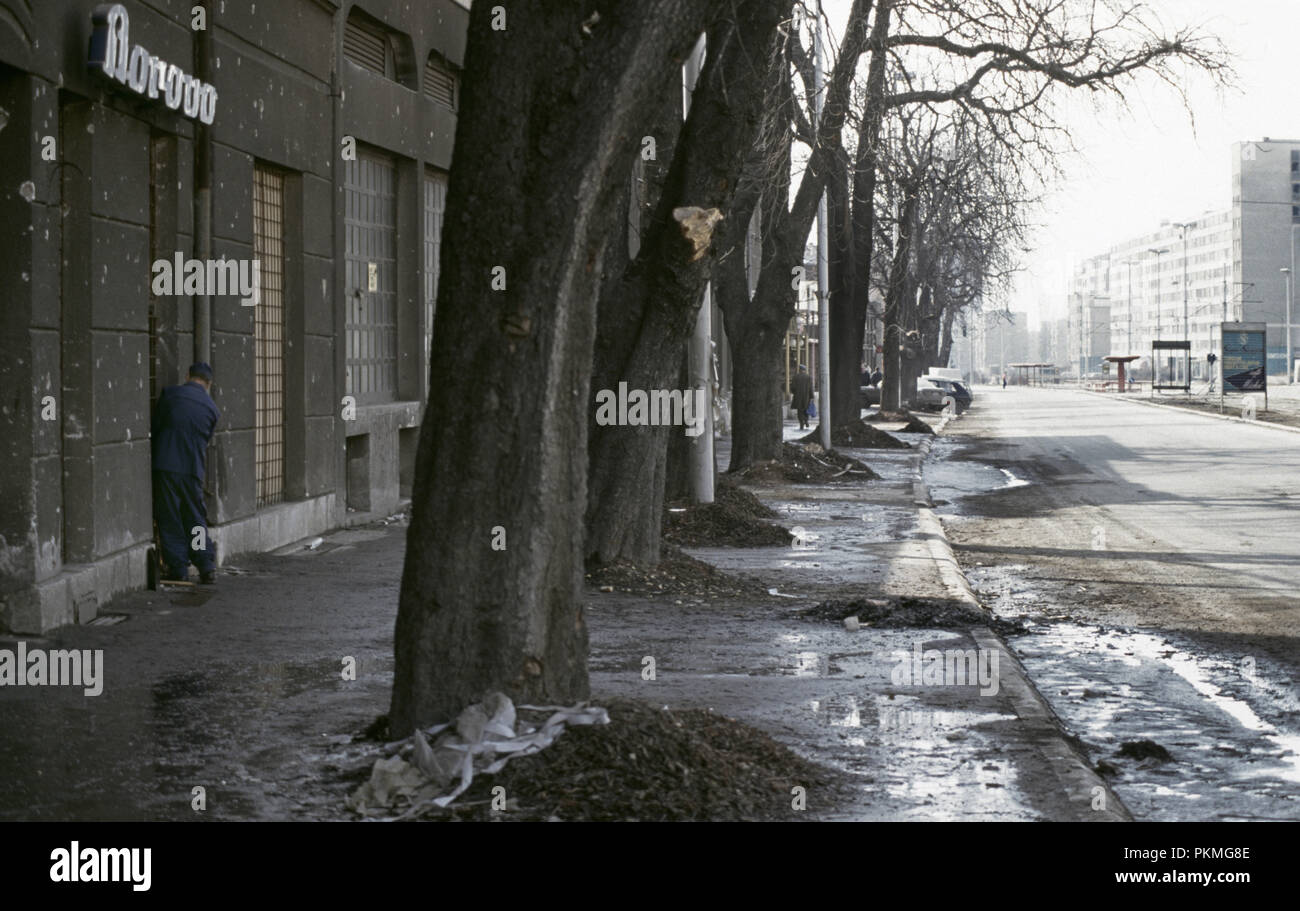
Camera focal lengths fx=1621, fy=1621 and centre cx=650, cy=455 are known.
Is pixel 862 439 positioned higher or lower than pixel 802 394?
lower

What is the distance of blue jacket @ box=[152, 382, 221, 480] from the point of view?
12.0 meters

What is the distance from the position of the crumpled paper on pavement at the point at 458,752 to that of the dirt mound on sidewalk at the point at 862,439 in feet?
88.0

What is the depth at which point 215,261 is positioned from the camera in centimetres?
1307

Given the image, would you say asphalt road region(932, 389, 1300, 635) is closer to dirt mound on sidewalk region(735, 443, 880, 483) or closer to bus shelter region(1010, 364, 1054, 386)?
dirt mound on sidewalk region(735, 443, 880, 483)

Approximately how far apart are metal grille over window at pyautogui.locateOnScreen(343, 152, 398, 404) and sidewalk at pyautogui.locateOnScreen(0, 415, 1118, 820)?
4.90 metres

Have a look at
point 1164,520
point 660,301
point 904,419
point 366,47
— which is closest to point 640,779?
point 660,301

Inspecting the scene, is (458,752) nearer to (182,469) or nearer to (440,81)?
(182,469)

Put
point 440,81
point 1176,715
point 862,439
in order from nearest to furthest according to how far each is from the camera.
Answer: point 1176,715, point 440,81, point 862,439

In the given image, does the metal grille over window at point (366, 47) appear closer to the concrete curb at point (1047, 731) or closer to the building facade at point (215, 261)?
the building facade at point (215, 261)

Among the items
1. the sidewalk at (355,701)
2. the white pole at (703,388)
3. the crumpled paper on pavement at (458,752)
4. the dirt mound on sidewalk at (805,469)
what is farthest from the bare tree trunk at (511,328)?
the dirt mound on sidewalk at (805,469)

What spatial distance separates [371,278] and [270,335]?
3097 mm

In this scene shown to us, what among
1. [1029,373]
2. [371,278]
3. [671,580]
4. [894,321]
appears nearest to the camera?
[671,580]

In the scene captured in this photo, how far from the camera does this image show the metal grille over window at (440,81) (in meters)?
19.6

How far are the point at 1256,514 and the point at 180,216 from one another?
467 inches
